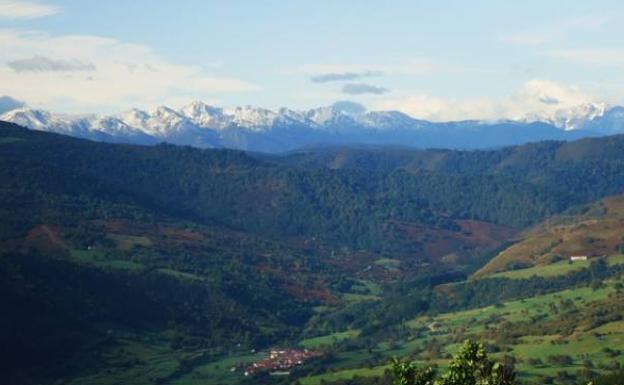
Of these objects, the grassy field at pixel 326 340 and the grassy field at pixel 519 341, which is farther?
the grassy field at pixel 326 340

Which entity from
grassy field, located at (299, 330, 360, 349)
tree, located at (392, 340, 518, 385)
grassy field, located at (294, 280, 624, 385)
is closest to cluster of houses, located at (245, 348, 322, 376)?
grassy field, located at (299, 330, 360, 349)

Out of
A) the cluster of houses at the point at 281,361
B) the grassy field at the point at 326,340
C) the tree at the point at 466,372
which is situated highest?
the tree at the point at 466,372

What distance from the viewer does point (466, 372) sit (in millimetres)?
47750

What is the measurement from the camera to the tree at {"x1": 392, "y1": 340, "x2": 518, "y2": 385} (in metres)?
46.7

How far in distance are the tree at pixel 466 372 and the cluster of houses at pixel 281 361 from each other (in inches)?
4515

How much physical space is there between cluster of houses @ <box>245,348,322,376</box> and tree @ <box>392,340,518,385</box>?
11467 cm

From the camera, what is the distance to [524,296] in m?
200

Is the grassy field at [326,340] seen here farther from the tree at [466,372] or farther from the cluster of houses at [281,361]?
the tree at [466,372]

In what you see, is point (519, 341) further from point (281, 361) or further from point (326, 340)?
point (326, 340)

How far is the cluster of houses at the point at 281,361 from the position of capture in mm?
163375

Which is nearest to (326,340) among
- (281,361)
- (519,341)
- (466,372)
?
(281,361)

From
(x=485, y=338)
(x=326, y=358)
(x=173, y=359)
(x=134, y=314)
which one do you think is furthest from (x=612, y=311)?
(x=134, y=314)

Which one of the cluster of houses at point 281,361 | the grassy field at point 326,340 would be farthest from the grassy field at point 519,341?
the grassy field at point 326,340

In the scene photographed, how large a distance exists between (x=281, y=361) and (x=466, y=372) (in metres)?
125
